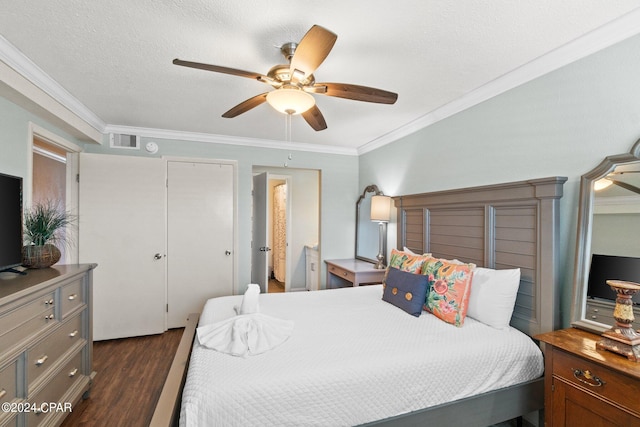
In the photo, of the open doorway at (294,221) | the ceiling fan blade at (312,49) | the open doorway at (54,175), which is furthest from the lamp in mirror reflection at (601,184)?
the open doorway at (54,175)

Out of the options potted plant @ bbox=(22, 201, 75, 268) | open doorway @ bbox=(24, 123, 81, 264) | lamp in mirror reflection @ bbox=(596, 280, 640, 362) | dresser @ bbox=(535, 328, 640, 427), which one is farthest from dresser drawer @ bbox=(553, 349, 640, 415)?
open doorway @ bbox=(24, 123, 81, 264)

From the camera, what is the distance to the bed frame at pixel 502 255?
1572 millimetres

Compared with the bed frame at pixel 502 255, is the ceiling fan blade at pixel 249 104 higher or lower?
higher

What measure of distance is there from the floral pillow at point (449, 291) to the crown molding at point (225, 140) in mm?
2573

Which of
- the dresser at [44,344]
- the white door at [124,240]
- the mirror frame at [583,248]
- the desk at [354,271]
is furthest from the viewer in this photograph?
the desk at [354,271]

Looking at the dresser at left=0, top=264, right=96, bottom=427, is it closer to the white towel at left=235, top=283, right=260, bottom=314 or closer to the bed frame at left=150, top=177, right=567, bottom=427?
the bed frame at left=150, top=177, right=567, bottom=427

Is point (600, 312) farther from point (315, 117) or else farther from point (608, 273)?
point (315, 117)

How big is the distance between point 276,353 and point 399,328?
2.62 feet

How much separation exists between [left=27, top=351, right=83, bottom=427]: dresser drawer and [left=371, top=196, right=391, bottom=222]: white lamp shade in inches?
118

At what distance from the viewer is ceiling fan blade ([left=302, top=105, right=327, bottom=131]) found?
2.11m

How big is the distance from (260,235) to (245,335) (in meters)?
2.73

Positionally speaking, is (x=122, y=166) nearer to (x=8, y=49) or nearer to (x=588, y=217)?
(x=8, y=49)

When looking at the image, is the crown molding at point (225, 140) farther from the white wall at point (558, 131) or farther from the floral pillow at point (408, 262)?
the floral pillow at point (408, 262)

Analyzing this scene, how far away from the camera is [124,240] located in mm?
3379
